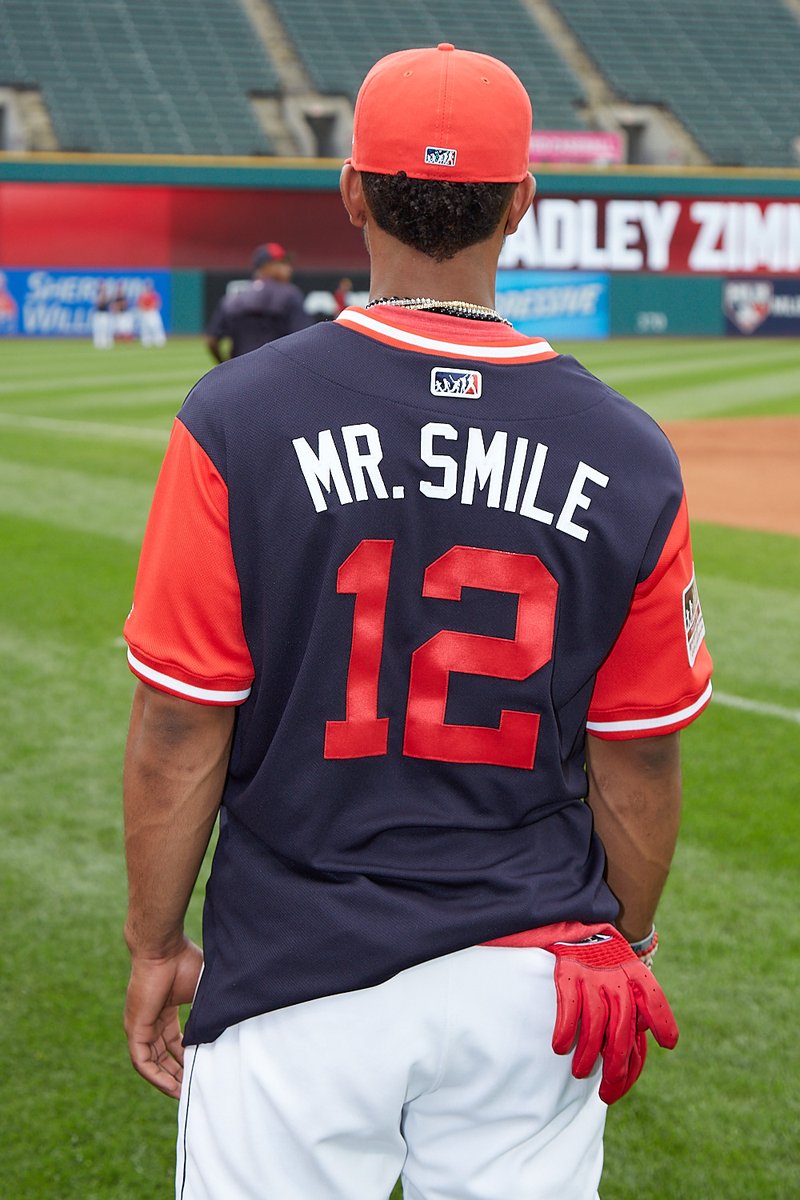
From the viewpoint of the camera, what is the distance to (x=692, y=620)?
1.94 m

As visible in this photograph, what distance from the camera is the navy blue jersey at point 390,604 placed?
172 centimetres

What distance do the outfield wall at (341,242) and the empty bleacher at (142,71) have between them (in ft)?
14.6

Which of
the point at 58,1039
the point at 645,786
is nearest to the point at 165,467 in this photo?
the point at 645,786

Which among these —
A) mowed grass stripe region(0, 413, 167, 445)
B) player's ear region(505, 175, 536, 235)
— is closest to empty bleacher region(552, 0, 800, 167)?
mowed grass stripe region(0, 413, 167, 445)

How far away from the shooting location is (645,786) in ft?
6.53

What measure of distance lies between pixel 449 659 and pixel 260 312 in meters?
11.3

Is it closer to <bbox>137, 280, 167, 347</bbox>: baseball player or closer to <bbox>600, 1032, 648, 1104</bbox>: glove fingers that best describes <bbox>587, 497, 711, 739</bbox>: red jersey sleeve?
<bbox>600, 1032, 648, 1104</bbox>: glove fingers

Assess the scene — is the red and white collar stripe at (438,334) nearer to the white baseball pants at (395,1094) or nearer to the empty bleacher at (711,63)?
the white baseball pants at (395,1094)

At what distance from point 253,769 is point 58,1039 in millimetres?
2128

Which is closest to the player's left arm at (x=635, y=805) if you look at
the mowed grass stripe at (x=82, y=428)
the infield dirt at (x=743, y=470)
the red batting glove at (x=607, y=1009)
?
the red batting glove at (x=607, y=1009)

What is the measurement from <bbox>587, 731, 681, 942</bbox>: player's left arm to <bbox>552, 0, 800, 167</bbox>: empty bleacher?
1445 inches

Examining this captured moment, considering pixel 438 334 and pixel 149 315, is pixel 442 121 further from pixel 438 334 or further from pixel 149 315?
pixel 149 315

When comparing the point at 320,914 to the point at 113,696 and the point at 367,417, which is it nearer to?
the point at 367,417

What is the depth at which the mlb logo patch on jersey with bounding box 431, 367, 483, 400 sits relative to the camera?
174cm
